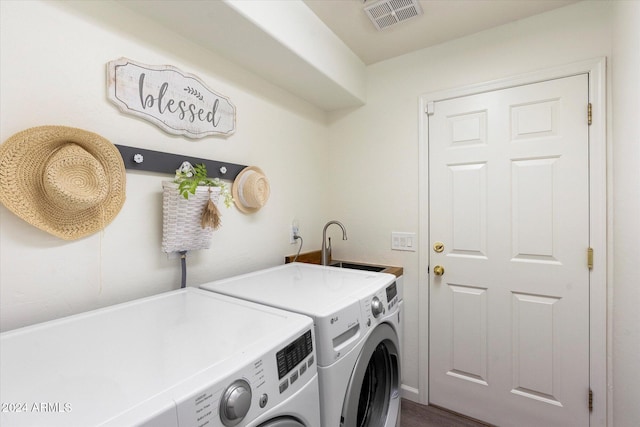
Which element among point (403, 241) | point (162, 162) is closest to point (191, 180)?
point (162, 162)

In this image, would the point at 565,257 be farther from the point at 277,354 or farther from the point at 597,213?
the point at 277,354

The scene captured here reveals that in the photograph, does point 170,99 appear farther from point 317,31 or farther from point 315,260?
point 315,260

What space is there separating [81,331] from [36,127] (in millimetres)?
658

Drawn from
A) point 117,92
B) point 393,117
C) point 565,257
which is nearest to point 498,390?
point 565,257

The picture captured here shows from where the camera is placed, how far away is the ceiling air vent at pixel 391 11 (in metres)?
1.54

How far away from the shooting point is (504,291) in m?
1.73

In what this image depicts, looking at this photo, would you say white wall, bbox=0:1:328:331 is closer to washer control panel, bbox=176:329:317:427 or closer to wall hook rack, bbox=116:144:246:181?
wall hook rack, bbox=116:144:246:181

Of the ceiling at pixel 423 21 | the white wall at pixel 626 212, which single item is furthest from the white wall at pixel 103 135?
the white wall at pixel 626 212

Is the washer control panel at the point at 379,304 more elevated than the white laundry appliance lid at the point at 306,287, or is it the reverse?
the white laundry appliance lid at the point at 306,287

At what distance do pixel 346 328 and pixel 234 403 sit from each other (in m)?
0.49

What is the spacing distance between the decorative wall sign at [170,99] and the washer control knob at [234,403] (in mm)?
1126

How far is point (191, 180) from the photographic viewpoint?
1289 mm

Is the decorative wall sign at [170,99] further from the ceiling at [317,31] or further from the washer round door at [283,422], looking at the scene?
the washer round door at [283,422]

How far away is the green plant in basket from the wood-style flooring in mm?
1737
